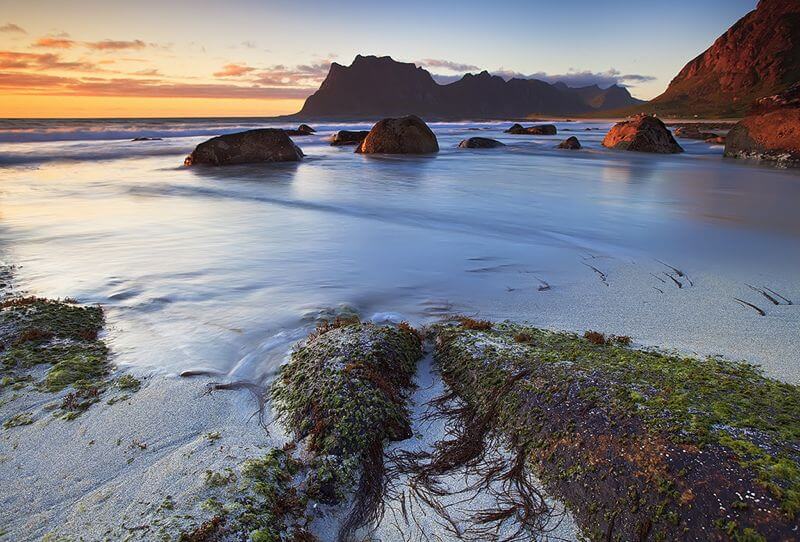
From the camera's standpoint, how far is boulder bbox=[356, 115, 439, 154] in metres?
A: 21.2

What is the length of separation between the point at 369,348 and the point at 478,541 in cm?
146

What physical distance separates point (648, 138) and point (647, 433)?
2382cm

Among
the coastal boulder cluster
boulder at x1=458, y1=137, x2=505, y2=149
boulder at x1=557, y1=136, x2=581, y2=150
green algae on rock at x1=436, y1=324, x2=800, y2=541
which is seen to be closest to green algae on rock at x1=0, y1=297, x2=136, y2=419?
green algae on rock at x1=436, y1=324, x2=800, y2=541

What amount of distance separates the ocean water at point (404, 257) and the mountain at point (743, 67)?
349ft

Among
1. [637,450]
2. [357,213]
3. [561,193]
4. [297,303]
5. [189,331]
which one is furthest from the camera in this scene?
[561,193]

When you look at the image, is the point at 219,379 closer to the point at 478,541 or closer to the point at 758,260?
the point at 478,541

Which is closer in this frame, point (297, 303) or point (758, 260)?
point (297, 303)

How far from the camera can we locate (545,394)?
261 centimetres

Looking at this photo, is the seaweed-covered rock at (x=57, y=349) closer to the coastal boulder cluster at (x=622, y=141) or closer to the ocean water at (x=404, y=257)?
the ocean water at (x=404, y=257)

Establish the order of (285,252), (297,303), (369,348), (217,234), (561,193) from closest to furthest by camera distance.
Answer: (369,348) < (297,303) < (285,252) < (217,234) < (561,193)

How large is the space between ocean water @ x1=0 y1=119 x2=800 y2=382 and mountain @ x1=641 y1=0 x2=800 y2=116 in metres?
106

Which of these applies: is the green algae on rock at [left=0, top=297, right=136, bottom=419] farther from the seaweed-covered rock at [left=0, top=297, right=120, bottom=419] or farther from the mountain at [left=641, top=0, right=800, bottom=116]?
the mountain at [left=641, top=0, right=800, bottom=116]

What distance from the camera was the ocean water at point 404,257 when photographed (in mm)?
3963

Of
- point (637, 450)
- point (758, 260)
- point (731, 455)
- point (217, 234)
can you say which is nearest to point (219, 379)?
point (637, 450)
